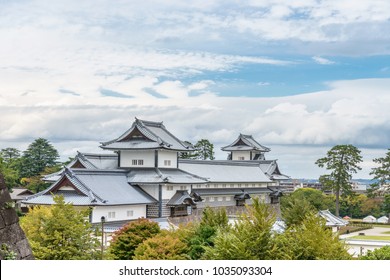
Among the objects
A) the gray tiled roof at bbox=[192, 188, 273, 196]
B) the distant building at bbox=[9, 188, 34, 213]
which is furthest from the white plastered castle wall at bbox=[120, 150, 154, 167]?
the distant building at bbox=[9, 188, 34, 213]

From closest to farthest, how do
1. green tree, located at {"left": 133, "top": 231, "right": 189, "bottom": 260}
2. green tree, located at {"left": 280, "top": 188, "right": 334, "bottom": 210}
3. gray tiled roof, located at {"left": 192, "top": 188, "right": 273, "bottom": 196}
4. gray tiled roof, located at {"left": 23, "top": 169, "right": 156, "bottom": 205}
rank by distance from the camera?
1. green tree, located at {"left": 133, "top": 231, "right": 189, "bottom": 260}
2. gray tiled roof, located at {"left": 23, "top": 169, "right": 156, "bottom": 205}
3. gray tiled roof, located at {"left": 192, "top": 188, "right": 273, "bottom": 196}
4. green tree, located at {"left": 280, "top": 188, "right": 334, "bottom": 210}

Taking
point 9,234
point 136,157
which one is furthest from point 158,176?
point 9,234

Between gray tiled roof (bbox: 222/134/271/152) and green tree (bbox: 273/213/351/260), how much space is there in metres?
47.3

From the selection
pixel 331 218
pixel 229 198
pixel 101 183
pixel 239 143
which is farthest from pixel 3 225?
pixel 239 143

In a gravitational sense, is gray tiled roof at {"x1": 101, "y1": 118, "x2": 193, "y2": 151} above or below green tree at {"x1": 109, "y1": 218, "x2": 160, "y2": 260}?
above

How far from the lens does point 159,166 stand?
3819cm

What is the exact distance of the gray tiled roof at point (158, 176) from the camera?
3628 cm

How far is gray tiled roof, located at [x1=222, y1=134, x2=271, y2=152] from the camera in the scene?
6103 centimetres

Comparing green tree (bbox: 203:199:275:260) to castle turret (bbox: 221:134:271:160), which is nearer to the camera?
green tree (bbox: 203:199:275:260)

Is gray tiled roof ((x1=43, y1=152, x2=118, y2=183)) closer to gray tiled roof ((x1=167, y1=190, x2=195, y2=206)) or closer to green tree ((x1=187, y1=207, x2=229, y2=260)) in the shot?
gray tiled roof ((x1=167, y1=190, x2=195, y2=206))

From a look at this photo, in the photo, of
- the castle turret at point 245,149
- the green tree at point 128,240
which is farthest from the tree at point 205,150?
the green tree at point 128,240

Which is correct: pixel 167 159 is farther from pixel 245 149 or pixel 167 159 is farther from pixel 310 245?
pixel 310 245

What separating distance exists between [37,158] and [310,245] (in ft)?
165

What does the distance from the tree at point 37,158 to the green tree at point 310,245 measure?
49.6 m
